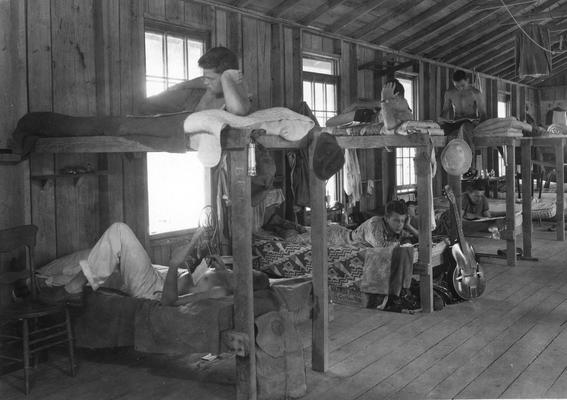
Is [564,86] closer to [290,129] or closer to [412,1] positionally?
[412,1]

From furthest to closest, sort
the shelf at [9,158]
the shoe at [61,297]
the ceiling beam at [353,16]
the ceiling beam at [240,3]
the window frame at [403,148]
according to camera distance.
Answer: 1. the window frame at [403,148]
2. the ceiling beam at [353,16]
3. the ceiling beam at [240,3]
4. the shelf at [9,158]
5. the shoe at [61,297]

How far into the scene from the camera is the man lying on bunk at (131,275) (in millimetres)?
4477

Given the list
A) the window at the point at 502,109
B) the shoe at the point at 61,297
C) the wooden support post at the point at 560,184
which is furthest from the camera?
the window at the point at 502,109

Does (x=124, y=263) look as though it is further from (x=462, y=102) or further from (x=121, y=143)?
(x=462, y=102)

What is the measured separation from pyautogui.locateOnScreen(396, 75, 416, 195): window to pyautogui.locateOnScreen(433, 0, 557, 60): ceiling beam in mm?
1024

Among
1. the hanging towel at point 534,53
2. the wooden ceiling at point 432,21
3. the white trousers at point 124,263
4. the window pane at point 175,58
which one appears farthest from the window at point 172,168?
the hanging towel at point 534,53

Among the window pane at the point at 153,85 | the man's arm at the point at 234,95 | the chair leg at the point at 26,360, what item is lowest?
the chair leg at the point at 26,360

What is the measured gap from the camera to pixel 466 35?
36.7 feet

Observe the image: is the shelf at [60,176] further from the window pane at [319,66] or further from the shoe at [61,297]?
the window pane at [319,66]

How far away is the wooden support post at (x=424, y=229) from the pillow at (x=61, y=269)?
3.10 m

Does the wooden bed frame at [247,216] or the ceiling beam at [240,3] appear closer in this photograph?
the wooden bed frame at [247,216]

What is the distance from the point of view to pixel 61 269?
5027 millimetres

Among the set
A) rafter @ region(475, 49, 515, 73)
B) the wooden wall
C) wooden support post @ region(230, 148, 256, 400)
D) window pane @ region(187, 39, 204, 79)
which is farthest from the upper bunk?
rafter @ region(475, 49, 515, 73)

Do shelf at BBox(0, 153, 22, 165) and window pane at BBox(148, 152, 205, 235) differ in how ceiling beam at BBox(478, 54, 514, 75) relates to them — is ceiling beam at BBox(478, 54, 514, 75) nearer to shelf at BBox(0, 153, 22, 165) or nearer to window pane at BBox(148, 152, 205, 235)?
window pane at BBox(148, 152, 205, 235)
